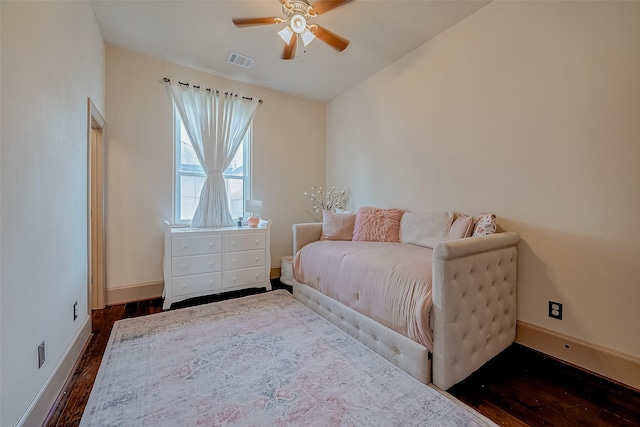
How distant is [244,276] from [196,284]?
534mm

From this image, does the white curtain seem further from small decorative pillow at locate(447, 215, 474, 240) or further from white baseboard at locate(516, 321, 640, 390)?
white baseboard at locate(516, 321, 640, 390)

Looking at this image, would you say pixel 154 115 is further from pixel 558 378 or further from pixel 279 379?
pixel 558 378

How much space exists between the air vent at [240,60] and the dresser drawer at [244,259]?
2.27 m

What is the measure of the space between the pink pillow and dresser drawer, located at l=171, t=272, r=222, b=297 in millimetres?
1668

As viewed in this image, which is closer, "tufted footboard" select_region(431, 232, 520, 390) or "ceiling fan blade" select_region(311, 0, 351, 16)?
"tufted footboard" select_region(431, 232, 520, 390)

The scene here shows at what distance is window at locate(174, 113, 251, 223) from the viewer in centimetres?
334

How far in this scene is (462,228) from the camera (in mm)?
2246

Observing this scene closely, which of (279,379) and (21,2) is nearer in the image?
(21,2)

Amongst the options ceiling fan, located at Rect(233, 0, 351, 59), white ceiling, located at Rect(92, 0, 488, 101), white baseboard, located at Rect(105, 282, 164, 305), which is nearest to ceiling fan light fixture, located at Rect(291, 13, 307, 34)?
ceiling fan, located at Rect(233, 0, 351, 59)

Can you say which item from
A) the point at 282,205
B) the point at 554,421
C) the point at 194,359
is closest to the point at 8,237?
the point at 194,359

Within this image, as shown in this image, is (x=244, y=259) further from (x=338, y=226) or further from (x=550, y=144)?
(x=550, y=144)

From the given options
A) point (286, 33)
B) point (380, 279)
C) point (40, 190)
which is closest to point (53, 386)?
point (40, 190)

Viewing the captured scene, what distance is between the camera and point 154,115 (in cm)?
314

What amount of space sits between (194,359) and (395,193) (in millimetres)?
2563
